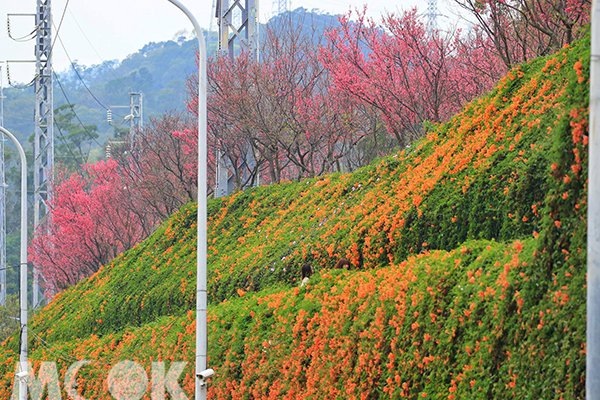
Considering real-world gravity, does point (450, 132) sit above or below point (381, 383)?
above

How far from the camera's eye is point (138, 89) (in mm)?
102750

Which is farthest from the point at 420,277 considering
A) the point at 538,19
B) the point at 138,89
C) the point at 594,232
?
the point at 138,89

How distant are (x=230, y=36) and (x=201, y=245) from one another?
13.4m

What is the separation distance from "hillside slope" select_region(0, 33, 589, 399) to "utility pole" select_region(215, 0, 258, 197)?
3.25 metres

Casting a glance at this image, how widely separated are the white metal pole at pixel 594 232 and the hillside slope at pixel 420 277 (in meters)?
2.11

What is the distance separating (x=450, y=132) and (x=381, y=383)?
611cm

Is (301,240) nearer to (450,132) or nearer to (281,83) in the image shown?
(450,132)

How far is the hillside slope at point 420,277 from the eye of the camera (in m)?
8.77

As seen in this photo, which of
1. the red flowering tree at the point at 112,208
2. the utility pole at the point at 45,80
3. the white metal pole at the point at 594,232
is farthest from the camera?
the utility pole at the point at 45,80

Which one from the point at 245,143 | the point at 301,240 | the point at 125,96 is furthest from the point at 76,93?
the point at 301,240

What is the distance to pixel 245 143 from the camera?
27672 millimetres

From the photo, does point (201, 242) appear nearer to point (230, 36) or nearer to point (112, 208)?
point (230, 36)

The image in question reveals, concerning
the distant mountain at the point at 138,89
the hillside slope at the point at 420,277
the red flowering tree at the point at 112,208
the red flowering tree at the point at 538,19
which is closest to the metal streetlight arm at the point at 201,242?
the hillside slope at the point at 420,277

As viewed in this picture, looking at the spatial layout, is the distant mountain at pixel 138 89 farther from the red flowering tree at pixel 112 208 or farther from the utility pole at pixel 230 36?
the utility pole at pixel 230 36
